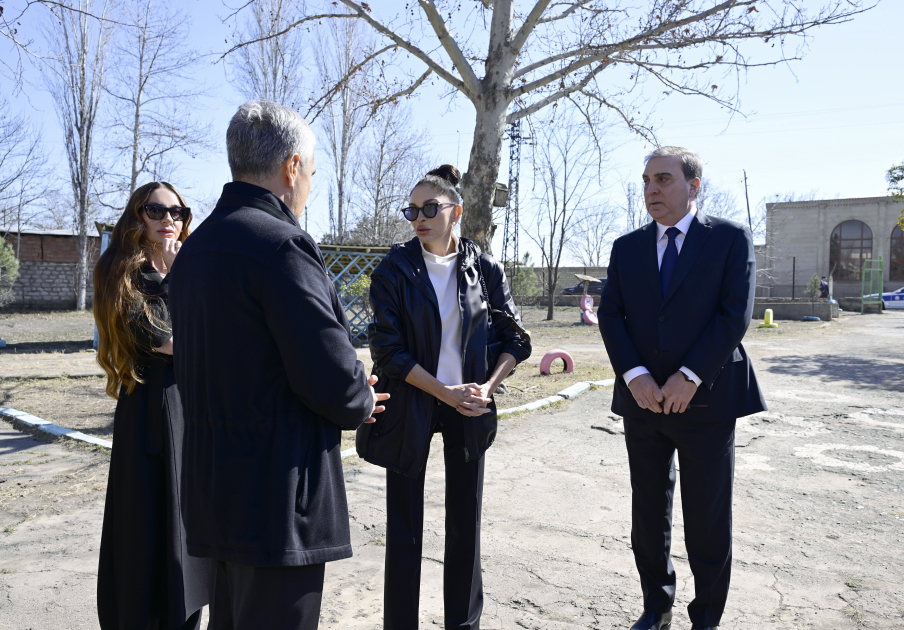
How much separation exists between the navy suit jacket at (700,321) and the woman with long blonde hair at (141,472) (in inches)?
72.8

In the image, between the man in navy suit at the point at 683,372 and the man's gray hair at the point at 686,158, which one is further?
the man's gray hair at the point at 686,158

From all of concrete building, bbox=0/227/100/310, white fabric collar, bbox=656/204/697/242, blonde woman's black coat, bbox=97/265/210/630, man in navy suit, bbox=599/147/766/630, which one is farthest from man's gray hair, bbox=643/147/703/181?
concrete building, bbox=0/227/100/310

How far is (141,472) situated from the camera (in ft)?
7.52

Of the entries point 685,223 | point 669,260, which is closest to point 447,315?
point 669,260

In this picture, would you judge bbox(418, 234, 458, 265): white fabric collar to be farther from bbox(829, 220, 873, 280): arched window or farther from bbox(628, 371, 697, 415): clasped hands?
bbox(829, 220, 873, 280): arched window

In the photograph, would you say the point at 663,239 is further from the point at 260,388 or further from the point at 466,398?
the point at 260,388

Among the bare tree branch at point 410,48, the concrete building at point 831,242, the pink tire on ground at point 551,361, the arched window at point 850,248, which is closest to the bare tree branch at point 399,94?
the bare tree branch at point 410,48

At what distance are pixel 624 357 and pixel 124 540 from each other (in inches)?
81.5

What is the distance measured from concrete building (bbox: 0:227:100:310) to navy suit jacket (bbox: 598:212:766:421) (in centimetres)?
2765

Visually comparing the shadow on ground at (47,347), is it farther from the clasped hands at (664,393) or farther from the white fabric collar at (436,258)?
the clasped hands at (664,393)

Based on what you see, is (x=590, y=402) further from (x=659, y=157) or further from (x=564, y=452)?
(x=659, y=157)

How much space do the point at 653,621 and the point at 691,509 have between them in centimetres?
48

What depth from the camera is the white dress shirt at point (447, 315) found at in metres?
2.61

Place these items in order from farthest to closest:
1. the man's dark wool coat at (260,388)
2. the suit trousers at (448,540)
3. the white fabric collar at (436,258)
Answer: the white fabric collar at (436,258)
the suit trousers at (448,540)
the man's dark wool coat at (260,388)
